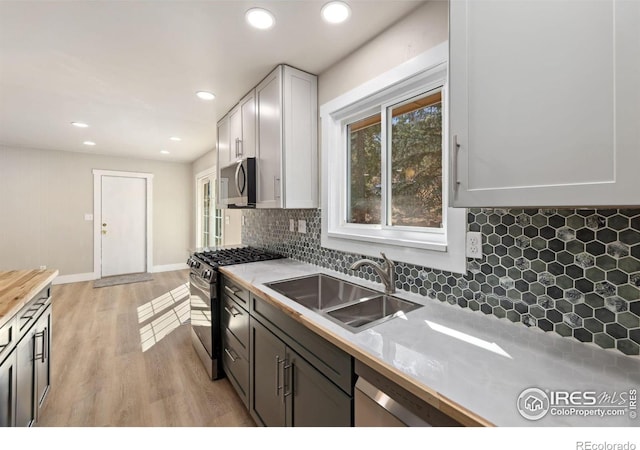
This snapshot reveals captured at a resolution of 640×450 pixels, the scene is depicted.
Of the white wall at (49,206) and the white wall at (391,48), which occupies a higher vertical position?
the white wall at (391,48)

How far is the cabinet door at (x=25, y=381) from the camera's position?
54.1 inches

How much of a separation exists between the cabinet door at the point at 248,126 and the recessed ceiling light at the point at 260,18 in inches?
31.9

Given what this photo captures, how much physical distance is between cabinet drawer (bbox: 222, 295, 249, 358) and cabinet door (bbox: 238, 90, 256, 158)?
1.24 meters

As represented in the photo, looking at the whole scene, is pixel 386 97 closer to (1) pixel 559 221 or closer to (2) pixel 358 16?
(2) pixel 358 16

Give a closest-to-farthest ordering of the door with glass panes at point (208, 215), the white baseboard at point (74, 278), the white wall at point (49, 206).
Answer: the white wall at point (49, 206), the white baseboard at point (74, 278), the door with glass panes at point (208, 215)

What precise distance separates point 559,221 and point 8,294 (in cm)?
247

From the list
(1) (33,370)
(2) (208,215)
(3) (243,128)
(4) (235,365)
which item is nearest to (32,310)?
(1) (33,370)

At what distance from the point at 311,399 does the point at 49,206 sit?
5.96 m

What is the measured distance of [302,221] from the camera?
240 cm

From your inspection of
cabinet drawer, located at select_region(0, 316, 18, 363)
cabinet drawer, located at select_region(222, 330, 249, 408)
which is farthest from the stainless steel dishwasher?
cabinet drawer, located at select_region(0, 316, 18, 363)

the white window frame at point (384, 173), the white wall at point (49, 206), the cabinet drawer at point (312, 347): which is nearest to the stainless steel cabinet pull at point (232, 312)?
the cabinet drawer at point (312, 347)

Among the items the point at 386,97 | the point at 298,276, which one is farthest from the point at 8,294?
the point at 386,97

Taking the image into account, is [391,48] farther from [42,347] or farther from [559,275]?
[42,347]

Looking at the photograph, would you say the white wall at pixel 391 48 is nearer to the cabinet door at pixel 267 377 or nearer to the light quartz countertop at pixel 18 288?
the cabinet door at pixel 267 377
